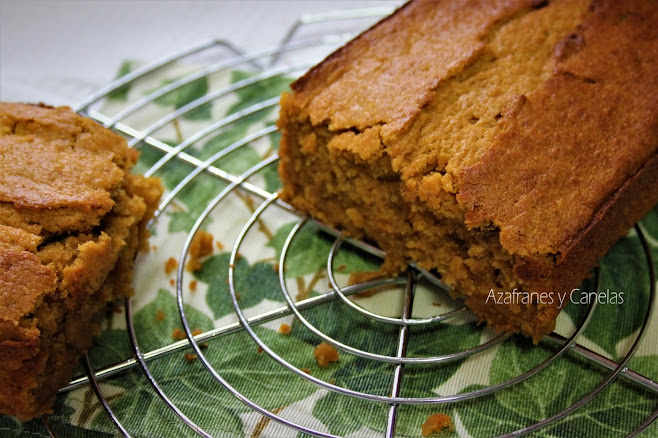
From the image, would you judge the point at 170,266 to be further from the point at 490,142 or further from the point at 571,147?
the point at 571,147

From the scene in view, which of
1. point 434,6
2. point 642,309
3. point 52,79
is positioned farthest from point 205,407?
point 52,79

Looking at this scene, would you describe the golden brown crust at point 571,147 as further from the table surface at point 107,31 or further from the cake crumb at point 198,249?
the table surface at point 107,31

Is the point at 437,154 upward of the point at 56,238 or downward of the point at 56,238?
downward

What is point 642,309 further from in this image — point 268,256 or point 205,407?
point 205,407

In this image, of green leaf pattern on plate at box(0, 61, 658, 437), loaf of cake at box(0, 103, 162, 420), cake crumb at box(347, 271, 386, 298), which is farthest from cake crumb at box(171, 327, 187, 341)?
cake crumb at box(347, 271, 386, 298)

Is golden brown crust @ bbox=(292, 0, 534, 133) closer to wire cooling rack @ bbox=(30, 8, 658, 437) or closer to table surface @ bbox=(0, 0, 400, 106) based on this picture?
wire cooling rack @ bbox=(30, 8, 658, 437)

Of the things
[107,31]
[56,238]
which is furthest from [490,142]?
[107,31]

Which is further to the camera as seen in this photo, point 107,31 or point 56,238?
point 107,31
